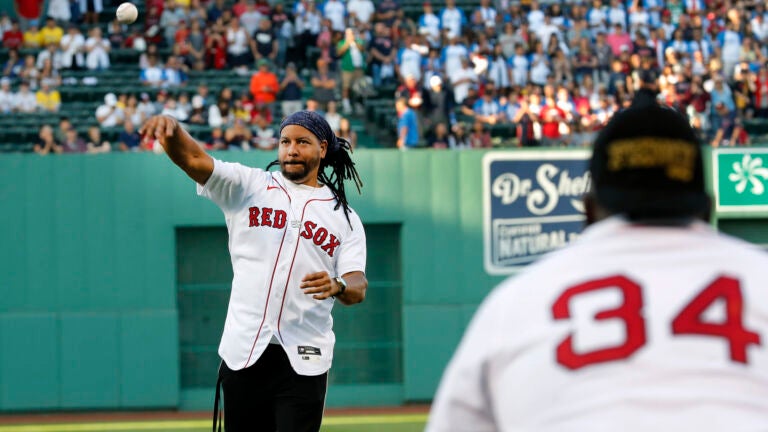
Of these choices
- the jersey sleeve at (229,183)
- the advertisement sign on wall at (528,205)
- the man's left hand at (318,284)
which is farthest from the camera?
the advertisement sign on wall at (528,205)

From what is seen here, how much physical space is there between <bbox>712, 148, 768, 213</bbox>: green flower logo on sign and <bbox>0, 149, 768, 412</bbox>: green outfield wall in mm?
3596

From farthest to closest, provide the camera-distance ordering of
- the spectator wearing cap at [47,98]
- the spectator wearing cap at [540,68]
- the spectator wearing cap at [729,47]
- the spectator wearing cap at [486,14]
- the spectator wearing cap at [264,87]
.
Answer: the spectator wearing cap at [486,14]
the spectator wearing cap at [729,47]
the spectator wearing cap at [540,68]
the spectator wearing cap at [47,98]
the spectator wearing cap at [264,87]

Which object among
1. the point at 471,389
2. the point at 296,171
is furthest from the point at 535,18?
the point at 471,389

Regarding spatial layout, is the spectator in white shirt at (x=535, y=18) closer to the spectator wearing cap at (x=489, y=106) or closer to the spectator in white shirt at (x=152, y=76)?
the spectator wearing cap at (x=489, y=106)

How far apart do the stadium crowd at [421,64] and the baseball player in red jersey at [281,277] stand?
9840 mm

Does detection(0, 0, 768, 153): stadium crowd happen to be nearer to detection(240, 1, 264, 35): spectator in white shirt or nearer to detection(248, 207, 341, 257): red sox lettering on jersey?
detection(240, 1, 264, 35): spectator in white shirt

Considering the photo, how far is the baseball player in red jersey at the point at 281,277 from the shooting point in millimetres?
5422

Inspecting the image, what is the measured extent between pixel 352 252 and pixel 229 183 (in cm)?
66

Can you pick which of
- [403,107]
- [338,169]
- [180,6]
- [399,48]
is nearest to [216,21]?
[180,6]

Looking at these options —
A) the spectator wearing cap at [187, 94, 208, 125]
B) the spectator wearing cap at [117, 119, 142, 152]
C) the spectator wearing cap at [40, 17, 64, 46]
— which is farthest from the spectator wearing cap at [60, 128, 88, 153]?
the spectator wearing cap at [40, 17, 64, 46]

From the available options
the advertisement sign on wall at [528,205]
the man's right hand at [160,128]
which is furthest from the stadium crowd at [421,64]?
the man's right hand at [160,128]

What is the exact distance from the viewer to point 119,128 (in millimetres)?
16562

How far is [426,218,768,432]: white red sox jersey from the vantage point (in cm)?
210

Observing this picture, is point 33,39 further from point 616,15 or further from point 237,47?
point 616,15
